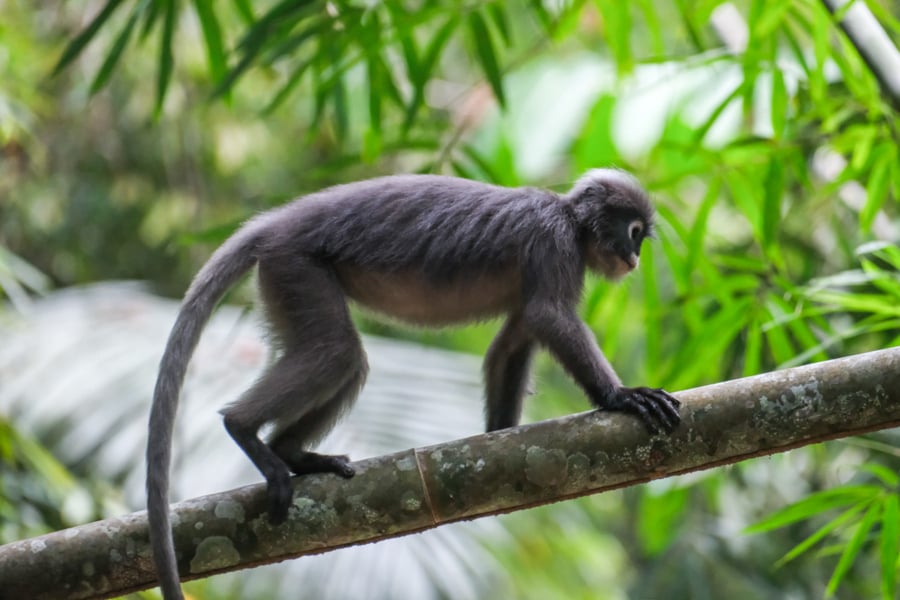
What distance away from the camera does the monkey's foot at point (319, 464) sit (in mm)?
3576

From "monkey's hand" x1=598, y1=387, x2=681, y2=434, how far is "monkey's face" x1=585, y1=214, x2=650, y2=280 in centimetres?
107

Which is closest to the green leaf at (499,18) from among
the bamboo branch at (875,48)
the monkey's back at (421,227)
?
the monkey's back at (421,227)

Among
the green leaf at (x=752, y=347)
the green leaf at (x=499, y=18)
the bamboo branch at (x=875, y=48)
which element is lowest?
the green leaf at (x=752, y=347)

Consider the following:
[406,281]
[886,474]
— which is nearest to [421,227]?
[406,281]

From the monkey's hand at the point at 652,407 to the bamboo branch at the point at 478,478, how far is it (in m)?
0.03

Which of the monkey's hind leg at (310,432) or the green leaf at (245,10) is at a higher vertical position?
the green leaf at (245,10)

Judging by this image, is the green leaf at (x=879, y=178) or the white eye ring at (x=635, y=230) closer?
the white eye ring at (x=635, y=230)

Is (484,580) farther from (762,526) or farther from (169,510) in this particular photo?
(169,510)

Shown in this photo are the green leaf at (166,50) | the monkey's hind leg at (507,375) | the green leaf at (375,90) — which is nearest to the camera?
the monkey's hind leg at (507,375)

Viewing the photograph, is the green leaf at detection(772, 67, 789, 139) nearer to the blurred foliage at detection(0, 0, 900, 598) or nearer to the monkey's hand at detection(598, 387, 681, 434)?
the blurred foliage at detection(0, 0, 900, 598)

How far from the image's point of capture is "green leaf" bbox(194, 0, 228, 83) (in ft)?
16.6

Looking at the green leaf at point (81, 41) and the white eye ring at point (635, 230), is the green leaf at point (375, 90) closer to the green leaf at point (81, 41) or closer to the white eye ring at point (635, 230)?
the green leaf at point (81, 41)

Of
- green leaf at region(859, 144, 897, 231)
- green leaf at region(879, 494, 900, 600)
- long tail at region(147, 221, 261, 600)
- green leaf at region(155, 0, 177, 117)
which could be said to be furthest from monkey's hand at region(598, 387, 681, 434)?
green leaf at region(155, 0, 177, 117)

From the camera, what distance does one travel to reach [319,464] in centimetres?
387
